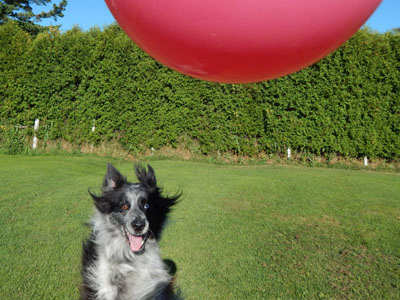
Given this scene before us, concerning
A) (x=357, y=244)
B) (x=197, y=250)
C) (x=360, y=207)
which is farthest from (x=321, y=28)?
(x=360, y=207)

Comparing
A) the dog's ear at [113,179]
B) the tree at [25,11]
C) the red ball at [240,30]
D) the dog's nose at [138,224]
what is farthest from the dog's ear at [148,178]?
the tree at [25,11]

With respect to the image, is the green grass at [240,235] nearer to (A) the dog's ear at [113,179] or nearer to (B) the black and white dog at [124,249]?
(B) the black and white dog at [124,249]

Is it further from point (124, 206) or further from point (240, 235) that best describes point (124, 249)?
point (240, 235)

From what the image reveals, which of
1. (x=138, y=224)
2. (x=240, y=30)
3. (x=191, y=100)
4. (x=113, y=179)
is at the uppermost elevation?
(x=191, y=100)

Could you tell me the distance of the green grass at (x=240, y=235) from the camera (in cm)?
379

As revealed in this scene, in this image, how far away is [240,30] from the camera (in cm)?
141

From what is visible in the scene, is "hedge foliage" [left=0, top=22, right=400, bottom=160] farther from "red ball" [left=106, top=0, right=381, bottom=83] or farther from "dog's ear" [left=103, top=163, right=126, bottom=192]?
"red ball" [left=106, top=0, right=381, bottom=83]

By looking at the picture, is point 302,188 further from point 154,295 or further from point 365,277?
point 154,295

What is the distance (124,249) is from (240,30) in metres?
2.43

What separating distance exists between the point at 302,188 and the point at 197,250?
4.26m

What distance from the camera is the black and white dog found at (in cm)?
307

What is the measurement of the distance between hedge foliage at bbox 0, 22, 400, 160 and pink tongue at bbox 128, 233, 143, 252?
897cm

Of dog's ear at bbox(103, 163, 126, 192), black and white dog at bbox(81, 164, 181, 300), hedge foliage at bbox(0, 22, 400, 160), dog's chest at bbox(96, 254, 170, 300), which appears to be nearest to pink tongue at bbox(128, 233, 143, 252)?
black and white dog at bbox(81, 164, 181, 300)

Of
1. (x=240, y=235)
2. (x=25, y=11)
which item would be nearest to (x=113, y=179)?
(x=240, y=235)
